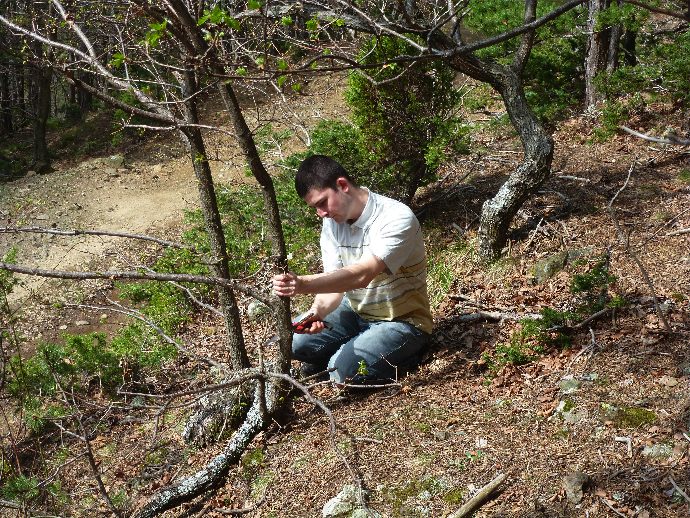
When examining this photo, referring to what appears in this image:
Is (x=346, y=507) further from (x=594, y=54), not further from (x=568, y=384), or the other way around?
(x=594, y=54)

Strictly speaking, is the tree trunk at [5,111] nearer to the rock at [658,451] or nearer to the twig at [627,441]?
the twig at [627,441]

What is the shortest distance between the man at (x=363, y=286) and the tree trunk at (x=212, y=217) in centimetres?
43

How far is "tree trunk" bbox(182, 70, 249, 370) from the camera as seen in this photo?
3.89 m

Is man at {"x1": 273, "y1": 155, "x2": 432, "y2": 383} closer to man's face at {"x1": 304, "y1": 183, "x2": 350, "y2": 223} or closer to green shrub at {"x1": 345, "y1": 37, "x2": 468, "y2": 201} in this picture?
man's face at {"x1": 304, "y1": 183, "x2": 350, "y2": 223}

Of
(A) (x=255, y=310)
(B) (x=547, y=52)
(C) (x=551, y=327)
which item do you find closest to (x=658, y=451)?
(C) (x=551, y=327)

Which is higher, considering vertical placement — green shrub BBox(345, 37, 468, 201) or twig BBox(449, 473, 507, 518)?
green shrub BBox(345, 37, 468, 201)

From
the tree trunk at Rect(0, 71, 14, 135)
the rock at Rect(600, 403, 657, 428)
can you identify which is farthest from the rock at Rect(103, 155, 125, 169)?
the rock at Rect(600, 403, 657, 428)

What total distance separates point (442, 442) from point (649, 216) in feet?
10.1

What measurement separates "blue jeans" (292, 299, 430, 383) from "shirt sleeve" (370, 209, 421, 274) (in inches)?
19.4

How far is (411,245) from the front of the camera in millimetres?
4168

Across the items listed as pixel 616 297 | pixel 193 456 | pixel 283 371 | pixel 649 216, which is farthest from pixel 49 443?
pixel 649 216

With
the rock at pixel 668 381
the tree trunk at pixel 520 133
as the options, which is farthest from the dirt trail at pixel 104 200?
the rock at pixel 668 381

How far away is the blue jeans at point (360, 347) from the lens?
4.33 m

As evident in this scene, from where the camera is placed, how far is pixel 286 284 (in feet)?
11.4
